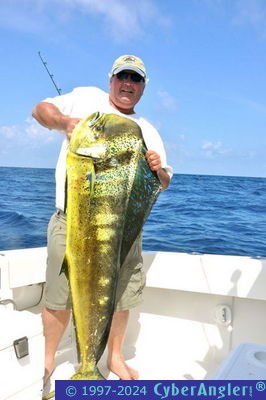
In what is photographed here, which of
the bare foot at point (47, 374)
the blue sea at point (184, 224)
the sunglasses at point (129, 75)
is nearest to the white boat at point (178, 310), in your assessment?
the bare foot at point (47, 374)

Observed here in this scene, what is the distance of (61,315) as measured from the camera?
126 inches

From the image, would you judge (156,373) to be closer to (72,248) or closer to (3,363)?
(3,363)

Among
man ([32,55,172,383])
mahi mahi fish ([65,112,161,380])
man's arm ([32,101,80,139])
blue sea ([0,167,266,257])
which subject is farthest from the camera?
blue sea ([0,167,266,257])

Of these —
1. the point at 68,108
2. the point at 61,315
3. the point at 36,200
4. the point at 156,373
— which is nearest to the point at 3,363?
the point at 61,315

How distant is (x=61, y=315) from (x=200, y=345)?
145cm

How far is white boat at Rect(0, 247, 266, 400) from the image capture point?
141 inches

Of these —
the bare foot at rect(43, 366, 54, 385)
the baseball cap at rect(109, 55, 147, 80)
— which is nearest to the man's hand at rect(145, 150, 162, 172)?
the baseball cap at rect(109, 55, 147, 80)

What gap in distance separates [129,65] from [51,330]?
6.16ft

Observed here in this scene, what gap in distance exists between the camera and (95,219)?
2.08 meters

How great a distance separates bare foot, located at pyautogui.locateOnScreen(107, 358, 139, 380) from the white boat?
0.22 feet

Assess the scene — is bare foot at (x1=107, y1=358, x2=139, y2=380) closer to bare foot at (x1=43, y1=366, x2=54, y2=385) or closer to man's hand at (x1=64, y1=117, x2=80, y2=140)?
bare foot at (x1=43, y1=366, x2=54, y2=385)

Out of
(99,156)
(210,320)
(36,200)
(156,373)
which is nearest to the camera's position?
(99,156)

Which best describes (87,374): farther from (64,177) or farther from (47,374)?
(64,177)

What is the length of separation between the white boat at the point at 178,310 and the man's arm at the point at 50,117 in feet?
4.31
